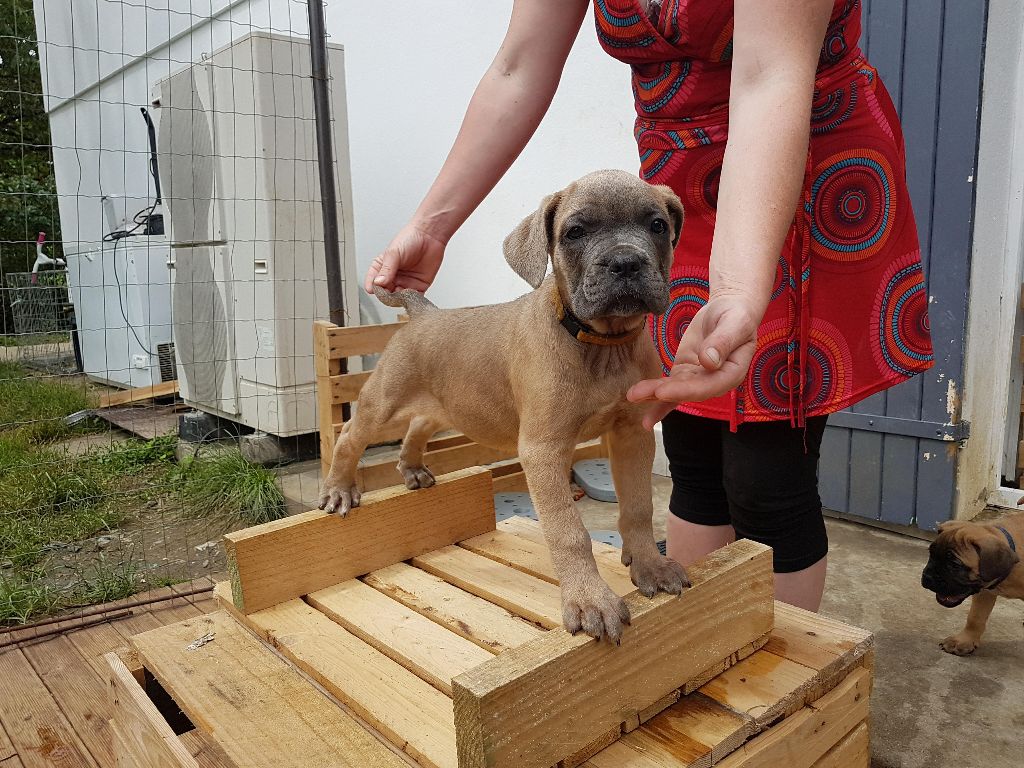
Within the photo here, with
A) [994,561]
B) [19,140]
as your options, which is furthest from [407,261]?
[19,140]

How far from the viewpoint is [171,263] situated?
6.54 meters

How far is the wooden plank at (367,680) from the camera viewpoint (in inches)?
60.7

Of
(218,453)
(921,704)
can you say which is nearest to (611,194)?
(921,704)

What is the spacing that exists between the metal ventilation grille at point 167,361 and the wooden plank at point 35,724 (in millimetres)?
5047

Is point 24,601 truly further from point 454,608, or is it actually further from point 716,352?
point 716,352

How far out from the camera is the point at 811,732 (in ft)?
5.12

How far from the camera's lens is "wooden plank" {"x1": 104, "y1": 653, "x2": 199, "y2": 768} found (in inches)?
63.1

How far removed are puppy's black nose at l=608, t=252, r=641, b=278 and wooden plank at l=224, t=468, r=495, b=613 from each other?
1157 millimetres

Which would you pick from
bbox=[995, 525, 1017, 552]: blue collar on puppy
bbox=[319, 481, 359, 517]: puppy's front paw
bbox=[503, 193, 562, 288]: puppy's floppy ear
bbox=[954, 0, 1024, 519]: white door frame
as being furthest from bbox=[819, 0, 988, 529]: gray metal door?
bbox=[319, 481, 359, 517]: puppy's front paw

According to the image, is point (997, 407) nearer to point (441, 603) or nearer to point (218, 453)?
point (441, 603)

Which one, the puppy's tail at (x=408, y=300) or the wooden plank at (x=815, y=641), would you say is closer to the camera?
the wooden plank at (x=815, y=641)

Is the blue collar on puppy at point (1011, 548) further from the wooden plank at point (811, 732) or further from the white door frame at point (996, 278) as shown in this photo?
the wooden plank at point (811, 732)

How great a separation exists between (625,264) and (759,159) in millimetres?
289

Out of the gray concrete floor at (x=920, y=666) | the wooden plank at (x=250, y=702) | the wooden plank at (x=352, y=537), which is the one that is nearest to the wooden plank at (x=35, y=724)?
the wooden plank at (x=250, y=702)
